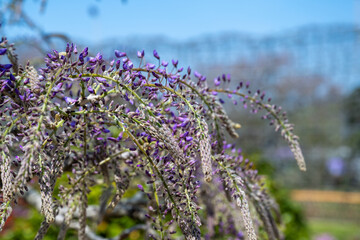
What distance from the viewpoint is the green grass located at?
8.05 m

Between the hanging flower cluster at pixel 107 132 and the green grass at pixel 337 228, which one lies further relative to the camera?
the green grass at pixel 337 228

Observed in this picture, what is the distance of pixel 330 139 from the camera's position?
12.0 m

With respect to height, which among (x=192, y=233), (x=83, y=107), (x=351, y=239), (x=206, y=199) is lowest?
(x=351, y=239)

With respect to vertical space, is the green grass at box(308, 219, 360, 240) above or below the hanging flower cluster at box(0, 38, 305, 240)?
below

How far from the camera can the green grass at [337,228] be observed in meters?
8.05

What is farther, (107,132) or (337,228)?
(337,228)

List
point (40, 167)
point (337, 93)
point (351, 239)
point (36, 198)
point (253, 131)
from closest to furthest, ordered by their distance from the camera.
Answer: point (40, 167), point (36, 198), point (351, 239), point (337, 93), point (253, 131)

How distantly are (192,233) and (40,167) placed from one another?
439 mm

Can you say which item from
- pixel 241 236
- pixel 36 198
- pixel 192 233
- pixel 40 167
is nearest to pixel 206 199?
pixel 241 236

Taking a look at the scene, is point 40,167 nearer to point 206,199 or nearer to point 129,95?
point 129,95

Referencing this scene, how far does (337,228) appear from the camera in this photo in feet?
29.3

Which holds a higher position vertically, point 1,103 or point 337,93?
point 1,103

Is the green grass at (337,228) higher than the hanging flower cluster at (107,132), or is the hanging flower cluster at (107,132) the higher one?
the hanging flower cluster at (107,132)

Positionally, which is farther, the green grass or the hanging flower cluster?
the green grass
